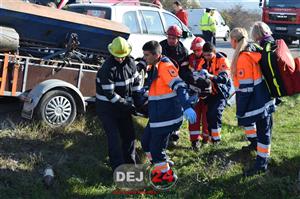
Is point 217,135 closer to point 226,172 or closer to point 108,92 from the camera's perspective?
point 226,172

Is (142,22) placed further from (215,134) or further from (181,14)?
(181,14)

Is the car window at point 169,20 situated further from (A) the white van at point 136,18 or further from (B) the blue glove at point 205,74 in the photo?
(B) the blue glove at point 205,74

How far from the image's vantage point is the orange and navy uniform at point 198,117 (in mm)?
6613

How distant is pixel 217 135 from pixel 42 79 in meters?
2.70

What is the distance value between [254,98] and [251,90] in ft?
0.39

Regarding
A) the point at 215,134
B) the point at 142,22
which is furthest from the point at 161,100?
the point at 142,22

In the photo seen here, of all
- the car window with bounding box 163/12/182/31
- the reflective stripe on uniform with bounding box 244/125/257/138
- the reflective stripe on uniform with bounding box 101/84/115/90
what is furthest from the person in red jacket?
the reflective stripe on uniform with bounding box 101/84/115/90

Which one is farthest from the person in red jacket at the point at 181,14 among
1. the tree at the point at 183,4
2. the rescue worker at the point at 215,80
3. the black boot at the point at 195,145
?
the tree at the point at 183,4

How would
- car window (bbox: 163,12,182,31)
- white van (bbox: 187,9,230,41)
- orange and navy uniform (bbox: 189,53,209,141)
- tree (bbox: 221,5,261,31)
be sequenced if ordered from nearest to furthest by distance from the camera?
orange and navy uniform (bbox: 189,53,209,141), car window (bbox: 163,12,182,31), white van (bbox: 187,9,230,41), tree (bbox: 221,5,261,31)

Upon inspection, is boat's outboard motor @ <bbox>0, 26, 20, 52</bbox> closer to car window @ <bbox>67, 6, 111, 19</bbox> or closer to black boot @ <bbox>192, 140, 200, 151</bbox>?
car window @ <bbox>67, 6, 111, 19</bbox>

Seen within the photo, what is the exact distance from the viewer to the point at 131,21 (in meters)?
8.75

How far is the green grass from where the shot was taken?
534 cm

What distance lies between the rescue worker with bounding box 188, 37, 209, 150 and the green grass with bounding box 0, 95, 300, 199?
204 millimetres

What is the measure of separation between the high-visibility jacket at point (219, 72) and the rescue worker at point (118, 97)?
117cm
